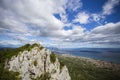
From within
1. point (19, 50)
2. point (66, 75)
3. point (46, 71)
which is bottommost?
point (66, 75)

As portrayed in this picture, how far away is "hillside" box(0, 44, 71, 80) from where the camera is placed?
72.9 meters

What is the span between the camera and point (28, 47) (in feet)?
290

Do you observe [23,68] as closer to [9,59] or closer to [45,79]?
[9,59]

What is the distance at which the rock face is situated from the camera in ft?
251

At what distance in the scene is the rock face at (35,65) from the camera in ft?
251

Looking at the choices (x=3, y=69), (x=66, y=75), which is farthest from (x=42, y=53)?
(x=66, y=75)

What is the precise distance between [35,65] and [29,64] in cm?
454

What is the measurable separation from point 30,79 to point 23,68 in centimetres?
869

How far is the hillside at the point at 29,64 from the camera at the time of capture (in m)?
72.9

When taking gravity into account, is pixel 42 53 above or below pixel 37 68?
above

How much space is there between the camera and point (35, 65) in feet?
274

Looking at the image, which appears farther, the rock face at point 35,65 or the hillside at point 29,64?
the rock face at point 35,65

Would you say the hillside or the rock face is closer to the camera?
the hillside

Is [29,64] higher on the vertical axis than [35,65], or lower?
higher
